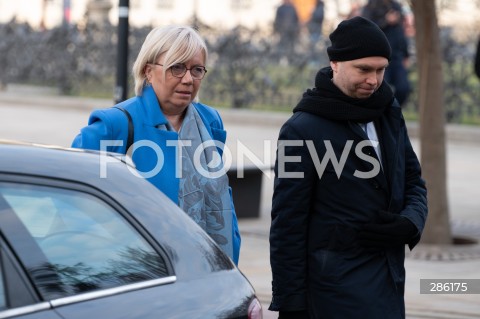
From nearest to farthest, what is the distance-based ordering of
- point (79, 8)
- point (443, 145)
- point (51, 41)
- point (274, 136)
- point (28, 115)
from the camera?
point (443, 145)
point (274, 136)
point (28, 115)
point (51, 41)
point (79, 8)

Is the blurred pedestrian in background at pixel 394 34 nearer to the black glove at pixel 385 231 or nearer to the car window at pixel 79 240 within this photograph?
the black glove at pixel 385 231

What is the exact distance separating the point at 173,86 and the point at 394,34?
12.7 meters

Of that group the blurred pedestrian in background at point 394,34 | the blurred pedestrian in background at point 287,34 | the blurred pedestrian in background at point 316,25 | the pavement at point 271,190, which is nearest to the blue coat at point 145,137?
the pavement at point 271,190

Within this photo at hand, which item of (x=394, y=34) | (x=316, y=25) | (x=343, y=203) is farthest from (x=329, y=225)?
(x=316, y=25)

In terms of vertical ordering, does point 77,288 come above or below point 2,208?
below

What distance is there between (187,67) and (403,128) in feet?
2.93

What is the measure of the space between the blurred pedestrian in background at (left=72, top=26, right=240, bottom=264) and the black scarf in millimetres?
458

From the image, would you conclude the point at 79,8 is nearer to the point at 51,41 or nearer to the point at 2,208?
the point at 51,41

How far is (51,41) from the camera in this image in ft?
82.7

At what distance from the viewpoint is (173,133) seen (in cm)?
482

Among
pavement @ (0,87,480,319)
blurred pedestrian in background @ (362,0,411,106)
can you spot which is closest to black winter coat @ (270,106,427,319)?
pavement @ (0,87,480,319)

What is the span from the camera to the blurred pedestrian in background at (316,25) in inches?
843

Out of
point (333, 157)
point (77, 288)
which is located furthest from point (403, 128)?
point (77, 288)

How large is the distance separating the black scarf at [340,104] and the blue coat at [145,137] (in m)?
0.56
